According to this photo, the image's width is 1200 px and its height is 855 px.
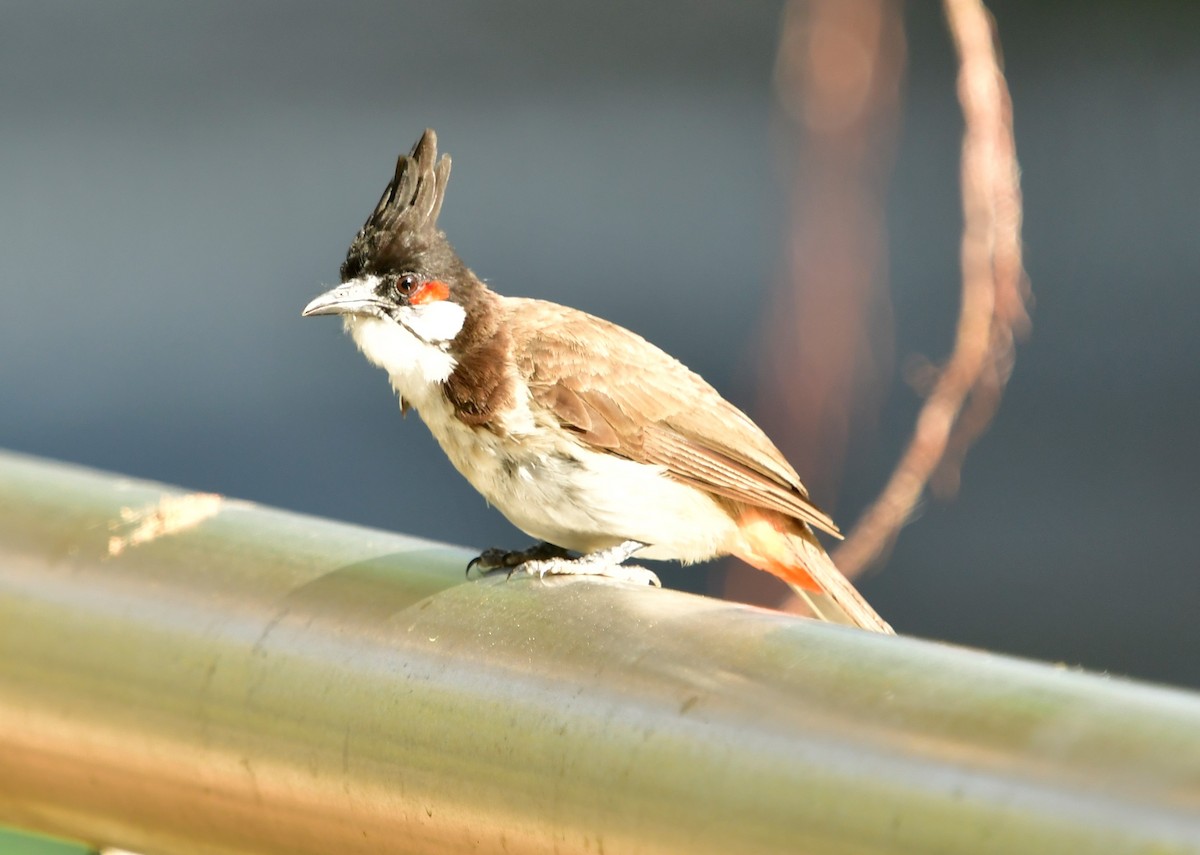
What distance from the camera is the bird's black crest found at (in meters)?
2.05

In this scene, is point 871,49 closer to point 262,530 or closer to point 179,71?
point 262,530

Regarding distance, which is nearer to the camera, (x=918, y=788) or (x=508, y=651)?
(x=918, y=788)

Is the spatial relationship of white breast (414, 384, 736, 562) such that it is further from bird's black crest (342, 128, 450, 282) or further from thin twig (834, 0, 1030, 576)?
thin twig (834, 0, 1030, 576)

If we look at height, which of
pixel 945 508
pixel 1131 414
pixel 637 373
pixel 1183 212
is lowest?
pixel 945 508

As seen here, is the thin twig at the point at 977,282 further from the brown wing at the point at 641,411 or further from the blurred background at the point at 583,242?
the blurred background at the point at 583,242

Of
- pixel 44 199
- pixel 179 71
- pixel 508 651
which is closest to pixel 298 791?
pixel 508 651

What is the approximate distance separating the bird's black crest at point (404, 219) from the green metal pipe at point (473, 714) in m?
0.86

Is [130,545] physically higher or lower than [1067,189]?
A: lower

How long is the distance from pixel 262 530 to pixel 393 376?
3.22 feet

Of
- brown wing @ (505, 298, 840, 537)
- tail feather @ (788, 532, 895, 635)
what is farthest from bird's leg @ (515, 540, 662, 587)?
tail feather @ (788, 532, 895, 635)

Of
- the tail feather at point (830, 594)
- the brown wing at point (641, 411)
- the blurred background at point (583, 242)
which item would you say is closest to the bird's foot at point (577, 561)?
the brown wing at point (641, 411)

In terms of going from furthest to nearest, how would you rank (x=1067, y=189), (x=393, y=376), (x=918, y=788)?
(x=1067, y=189), (x=393, y=376), (x=918, y=788)

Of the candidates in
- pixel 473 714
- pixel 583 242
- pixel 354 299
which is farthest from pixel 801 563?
pixel 583 242

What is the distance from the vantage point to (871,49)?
63.4 inches
